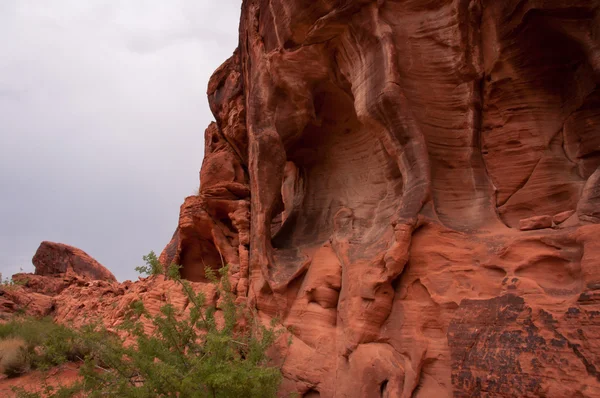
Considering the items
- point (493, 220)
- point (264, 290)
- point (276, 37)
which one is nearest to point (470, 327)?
point (493, 220)

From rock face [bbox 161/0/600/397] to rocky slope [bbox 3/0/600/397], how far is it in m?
0.02

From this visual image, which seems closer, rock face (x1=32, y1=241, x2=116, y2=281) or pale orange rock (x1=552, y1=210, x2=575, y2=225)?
pale orange rock (x1=552, y1=210, x2=575, y2=225)

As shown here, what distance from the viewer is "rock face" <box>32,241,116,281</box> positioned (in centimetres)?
1859

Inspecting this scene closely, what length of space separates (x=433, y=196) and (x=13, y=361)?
32.6 feet

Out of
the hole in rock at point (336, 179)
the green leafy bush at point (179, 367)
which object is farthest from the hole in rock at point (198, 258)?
the green leafy bush at point (179, 367)

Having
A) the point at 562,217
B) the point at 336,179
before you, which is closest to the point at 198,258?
the point at 336,179

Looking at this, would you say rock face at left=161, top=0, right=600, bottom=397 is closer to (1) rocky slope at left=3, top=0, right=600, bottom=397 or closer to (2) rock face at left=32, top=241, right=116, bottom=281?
(1) rocky slope at left=3, top=0, right=600, bottom=397

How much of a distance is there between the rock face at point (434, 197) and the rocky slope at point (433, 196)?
19mm

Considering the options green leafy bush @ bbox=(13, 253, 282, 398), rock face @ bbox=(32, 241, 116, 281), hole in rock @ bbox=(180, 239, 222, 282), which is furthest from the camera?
rock face @ bbox=(32, 241, 116, 281)

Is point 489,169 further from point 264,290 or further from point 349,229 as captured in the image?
point 264,290

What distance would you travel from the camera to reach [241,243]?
938cm

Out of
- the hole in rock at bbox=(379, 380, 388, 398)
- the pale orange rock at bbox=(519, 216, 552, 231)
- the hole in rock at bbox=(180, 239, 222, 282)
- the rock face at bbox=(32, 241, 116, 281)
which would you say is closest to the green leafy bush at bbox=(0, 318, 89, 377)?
the hole in rock at bbox=(180, 239, 222, 282)

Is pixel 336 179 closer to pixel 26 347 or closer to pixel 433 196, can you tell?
pixel 433 196

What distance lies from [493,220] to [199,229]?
749cm
